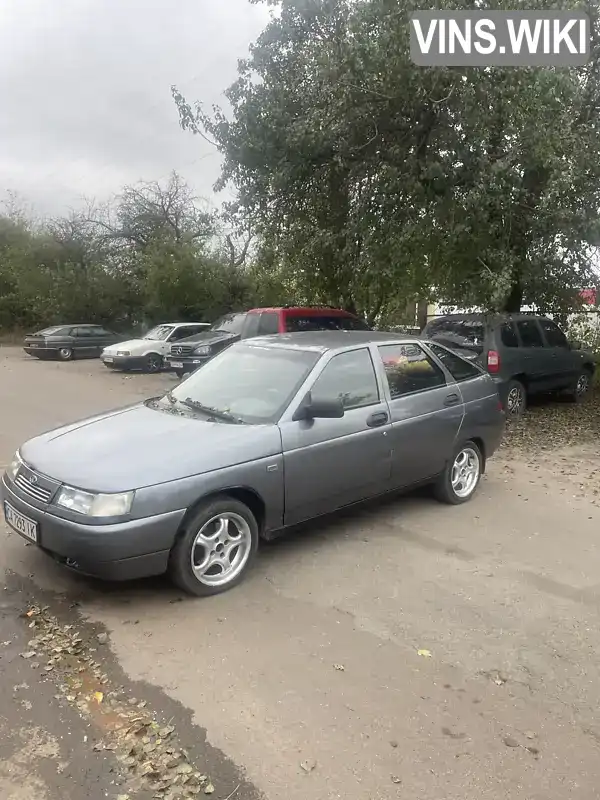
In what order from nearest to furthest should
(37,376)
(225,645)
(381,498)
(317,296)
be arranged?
(225,645) → (381,498) → (317,296) → (37,376)

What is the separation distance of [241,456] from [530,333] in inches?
302

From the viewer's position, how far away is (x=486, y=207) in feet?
30.8

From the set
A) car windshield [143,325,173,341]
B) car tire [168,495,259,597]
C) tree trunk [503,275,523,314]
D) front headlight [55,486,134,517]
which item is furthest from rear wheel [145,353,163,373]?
front headlight [55,486,134,517]

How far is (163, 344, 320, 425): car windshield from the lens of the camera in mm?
4715

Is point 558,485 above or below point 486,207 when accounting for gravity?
below

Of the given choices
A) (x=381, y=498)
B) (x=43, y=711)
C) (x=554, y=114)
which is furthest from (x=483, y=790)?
(x=554, y=114)

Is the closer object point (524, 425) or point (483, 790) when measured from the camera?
point (483, 790)

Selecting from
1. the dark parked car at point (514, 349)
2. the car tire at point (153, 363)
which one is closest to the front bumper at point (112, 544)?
the dark parked car at point (514, 349)

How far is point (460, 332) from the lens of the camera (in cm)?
1012

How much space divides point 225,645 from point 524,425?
7.55 metres

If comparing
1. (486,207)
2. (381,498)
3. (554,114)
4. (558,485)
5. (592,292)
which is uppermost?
(554,114)

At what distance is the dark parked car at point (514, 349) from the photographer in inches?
389

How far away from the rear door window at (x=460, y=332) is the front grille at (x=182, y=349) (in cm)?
661

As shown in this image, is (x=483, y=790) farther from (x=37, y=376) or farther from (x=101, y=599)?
(x=37, y=376)
